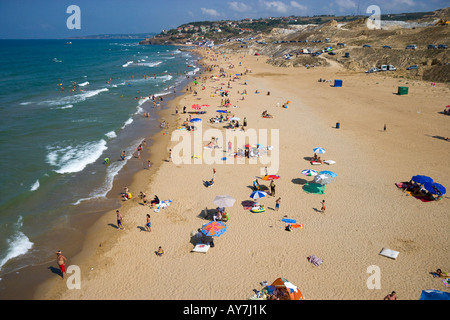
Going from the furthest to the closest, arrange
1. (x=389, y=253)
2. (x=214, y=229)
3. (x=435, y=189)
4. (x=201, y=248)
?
(x=435, y=189) → (x=214, y=229) → (x=201, y=248) → (x=389, y=253)

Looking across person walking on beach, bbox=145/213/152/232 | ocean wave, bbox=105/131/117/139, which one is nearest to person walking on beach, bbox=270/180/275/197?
person walking on beach, bbox=145/213/152/232

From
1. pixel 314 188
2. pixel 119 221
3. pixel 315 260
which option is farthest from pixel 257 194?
pixel 119 221

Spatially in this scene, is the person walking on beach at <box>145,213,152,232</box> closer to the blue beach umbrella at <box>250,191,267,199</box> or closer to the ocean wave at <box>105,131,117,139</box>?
the blue beach umbrella at <box>250,191,267,199</box>

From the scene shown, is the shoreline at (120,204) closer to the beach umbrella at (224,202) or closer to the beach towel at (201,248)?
Result: the beach towel at (201,248)

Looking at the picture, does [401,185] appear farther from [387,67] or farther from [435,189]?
[387,67]

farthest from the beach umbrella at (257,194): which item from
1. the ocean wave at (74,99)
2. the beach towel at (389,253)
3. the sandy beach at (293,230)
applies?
the ocean wave at (74,99)

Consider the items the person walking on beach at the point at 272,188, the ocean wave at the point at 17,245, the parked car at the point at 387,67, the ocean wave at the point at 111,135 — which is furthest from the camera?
the parked car at the point at 387,67
